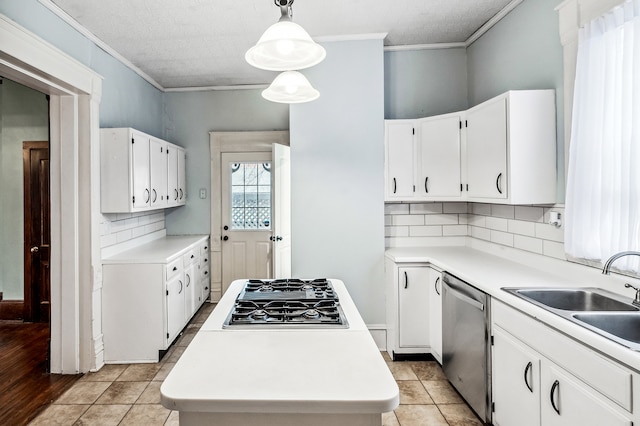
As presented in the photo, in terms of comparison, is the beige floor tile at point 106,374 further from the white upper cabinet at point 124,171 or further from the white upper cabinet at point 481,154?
the white upper cabinet at point 481,154

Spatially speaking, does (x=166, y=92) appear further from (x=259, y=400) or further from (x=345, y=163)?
(x=259, y=400)

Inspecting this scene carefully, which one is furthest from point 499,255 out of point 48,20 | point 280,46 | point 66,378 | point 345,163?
point 48,20

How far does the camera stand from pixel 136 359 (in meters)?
3.30

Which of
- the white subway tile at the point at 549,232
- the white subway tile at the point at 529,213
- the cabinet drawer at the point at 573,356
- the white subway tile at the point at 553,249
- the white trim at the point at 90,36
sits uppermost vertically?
the white trim at the point at 90,36

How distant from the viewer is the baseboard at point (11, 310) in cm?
428

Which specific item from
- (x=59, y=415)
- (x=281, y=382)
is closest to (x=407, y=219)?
(x=281, y=382)

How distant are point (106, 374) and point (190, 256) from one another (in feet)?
4.45

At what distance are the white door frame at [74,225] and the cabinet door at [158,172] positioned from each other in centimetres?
68

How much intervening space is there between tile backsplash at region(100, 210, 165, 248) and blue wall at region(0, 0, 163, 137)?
2.84 feet

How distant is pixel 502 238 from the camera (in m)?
3.10

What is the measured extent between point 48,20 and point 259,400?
3000 millimetres

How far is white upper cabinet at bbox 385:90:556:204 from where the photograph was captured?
8.16ft

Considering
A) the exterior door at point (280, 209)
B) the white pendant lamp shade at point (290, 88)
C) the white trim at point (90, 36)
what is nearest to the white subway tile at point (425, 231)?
the exterior door at point (280, 209)

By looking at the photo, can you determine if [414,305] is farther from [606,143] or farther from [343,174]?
[606,143]
